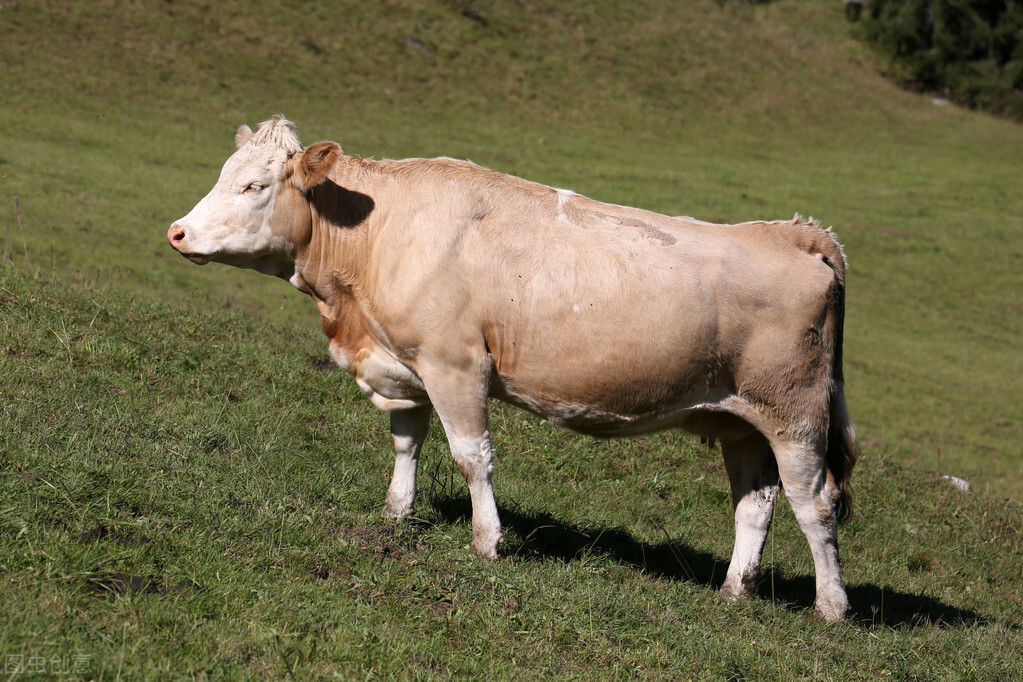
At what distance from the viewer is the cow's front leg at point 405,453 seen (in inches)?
261

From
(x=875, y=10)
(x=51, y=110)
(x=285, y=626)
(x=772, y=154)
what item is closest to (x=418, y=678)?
(x=285, y=626)

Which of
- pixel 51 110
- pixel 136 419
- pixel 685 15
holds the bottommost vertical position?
pixel 51 110

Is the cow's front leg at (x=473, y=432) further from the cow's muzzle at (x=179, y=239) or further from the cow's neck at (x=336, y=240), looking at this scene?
the cow's muzzle at (x=179, y=239)

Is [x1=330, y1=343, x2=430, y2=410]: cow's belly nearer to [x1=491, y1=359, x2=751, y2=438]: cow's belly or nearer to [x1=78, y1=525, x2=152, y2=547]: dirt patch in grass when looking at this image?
[x1=491, y1=359, x2=751, y2=438]: cow's belly

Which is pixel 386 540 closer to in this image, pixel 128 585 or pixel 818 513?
pixel 128 585

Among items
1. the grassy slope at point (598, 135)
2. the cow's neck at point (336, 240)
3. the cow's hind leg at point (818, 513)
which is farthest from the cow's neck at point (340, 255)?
the grassy slope at point (598, 135)

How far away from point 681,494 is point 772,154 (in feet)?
101

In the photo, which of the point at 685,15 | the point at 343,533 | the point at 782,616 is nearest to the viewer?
the point at 343,533

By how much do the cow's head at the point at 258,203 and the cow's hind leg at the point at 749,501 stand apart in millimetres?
3496

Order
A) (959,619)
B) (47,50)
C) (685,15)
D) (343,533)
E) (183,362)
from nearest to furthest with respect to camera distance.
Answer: (343,533) < (959,619) < (183,362) < (47,50) < (685,15)

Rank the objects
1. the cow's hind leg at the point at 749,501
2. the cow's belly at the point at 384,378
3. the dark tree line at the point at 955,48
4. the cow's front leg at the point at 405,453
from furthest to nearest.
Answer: the dark tree line at the point at 955,48
the cow's hind leg at the point at 749,501
the cow's front leg at the point at 405,453
the cow's belly at the point at 384,378

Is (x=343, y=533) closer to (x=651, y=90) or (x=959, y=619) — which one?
(x=959, y=619)

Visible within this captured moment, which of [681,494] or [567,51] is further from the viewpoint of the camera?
[567,51]

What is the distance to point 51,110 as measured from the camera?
2636 centimetres
